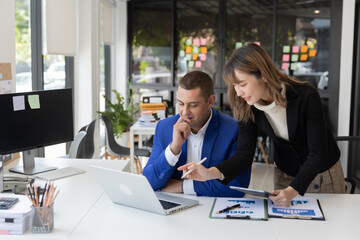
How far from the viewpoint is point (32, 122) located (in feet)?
9.75

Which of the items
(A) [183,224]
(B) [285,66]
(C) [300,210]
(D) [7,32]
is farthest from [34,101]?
(B) [285,66]

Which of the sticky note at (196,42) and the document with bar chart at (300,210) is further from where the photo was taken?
the sticky note at (196,42)

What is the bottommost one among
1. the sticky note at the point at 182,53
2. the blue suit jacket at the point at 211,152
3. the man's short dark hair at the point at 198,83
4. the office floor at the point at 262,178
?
the office floor at the point at 262,178

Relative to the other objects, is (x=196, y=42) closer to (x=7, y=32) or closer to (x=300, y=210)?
(x=7, y=32)

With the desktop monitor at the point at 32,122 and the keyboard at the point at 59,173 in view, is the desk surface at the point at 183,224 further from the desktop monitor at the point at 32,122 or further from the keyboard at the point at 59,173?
the desktop monitor at the point at 32,122

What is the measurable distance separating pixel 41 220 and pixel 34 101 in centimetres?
117

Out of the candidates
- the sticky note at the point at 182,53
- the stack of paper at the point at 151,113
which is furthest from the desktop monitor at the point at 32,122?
the sticky note at the point at 182,53

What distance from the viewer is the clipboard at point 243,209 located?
2.15 meters

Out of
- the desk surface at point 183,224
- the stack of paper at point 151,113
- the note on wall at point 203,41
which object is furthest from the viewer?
the note on wall at point 203,41

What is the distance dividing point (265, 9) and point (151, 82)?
6.96ft

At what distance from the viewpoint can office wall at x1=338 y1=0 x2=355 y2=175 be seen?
601 centimetres

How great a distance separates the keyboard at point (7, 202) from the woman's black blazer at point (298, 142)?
982mm

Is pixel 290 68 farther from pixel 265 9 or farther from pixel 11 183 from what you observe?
pixel 11 183

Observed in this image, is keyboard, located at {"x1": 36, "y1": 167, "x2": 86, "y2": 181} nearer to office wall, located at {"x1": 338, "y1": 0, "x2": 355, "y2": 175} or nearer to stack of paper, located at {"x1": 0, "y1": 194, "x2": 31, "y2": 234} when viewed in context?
stack of paper, located at {"x1": 0, "y1": 194, "x2": 31, "y2": 234}
